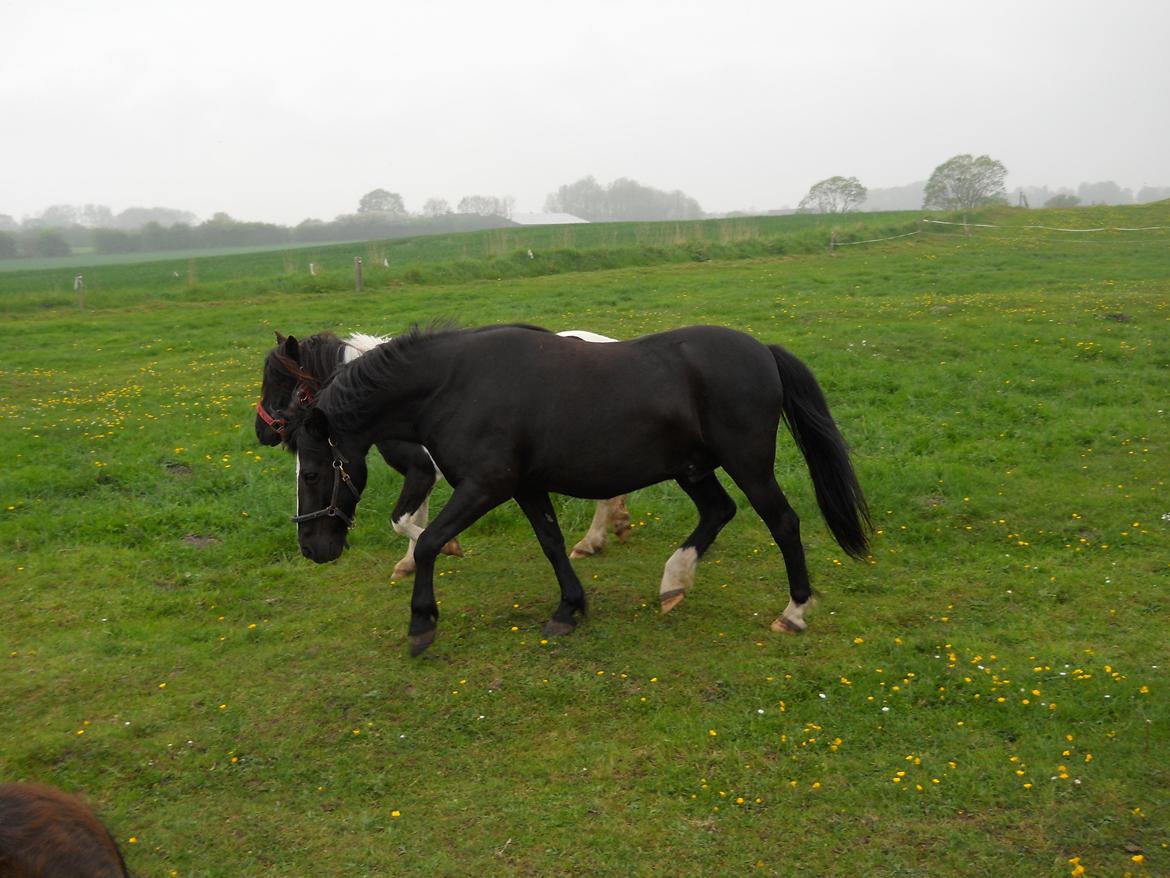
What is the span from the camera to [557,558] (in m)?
6.22

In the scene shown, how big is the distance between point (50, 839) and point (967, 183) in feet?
209

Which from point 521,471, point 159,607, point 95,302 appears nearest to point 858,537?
point 521,471

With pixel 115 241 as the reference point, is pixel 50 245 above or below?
below

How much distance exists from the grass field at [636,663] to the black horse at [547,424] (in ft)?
2.46

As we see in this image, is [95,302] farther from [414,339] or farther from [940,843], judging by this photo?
[940,843]

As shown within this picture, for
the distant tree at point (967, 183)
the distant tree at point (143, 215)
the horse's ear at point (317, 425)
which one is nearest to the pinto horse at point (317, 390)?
the horse's ear at point (317, 425)

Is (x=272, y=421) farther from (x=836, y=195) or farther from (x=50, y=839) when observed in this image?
(x=836, y=195)

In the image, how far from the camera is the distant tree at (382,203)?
271ft

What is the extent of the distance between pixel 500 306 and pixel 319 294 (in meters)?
7.23

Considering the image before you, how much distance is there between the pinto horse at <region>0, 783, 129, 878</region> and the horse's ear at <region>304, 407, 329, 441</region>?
3241 millimetres

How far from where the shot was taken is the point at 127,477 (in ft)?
31.2

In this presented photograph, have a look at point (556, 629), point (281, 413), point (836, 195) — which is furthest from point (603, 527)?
point (836, 195)

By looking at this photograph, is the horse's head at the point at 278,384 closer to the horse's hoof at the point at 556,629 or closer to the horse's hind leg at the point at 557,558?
the horse's hind leg at the point at 557,558

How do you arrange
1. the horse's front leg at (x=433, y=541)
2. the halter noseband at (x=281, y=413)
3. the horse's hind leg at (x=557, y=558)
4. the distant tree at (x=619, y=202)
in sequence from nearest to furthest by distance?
the horse's front leg at (x=433, y=541)
the horse's hind leg at (x=557, y=558)
the halter noseband at (x=281, y=413)
the distant tree at (x=619, y=202)
